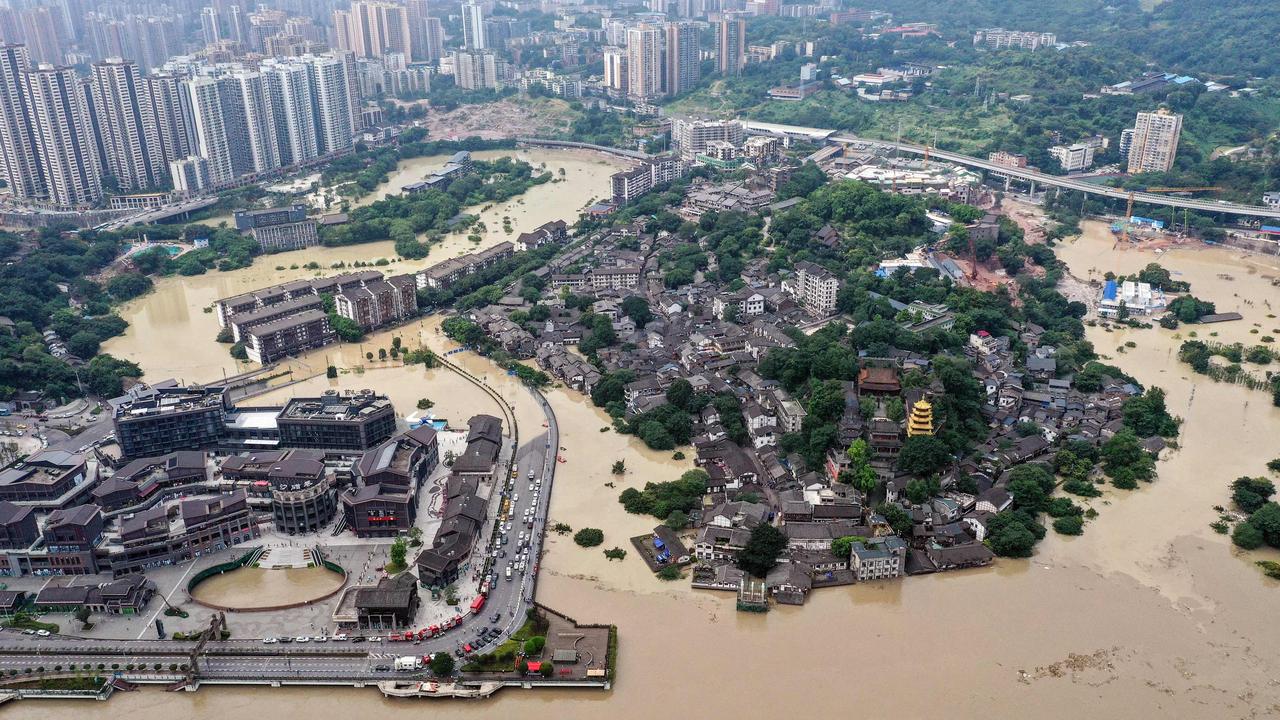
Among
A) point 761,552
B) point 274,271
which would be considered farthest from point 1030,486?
point 274,271

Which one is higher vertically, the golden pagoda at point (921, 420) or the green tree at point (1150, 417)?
the golden pagoda at point (921, 420)

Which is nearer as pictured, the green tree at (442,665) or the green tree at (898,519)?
the green tree at (442,665)

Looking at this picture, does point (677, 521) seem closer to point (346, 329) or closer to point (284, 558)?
point (284, 558)

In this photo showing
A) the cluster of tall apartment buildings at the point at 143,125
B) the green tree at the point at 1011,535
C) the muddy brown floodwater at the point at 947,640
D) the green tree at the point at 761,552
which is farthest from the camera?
the cluster of tall apartment buildings at the point at 143,125

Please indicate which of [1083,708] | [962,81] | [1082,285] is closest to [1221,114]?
[962,81]

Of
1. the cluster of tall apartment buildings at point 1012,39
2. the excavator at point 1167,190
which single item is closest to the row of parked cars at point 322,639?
the excavator at point 1167,190

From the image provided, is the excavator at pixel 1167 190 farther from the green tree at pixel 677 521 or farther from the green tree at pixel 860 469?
the green tree at pixel 677 521
